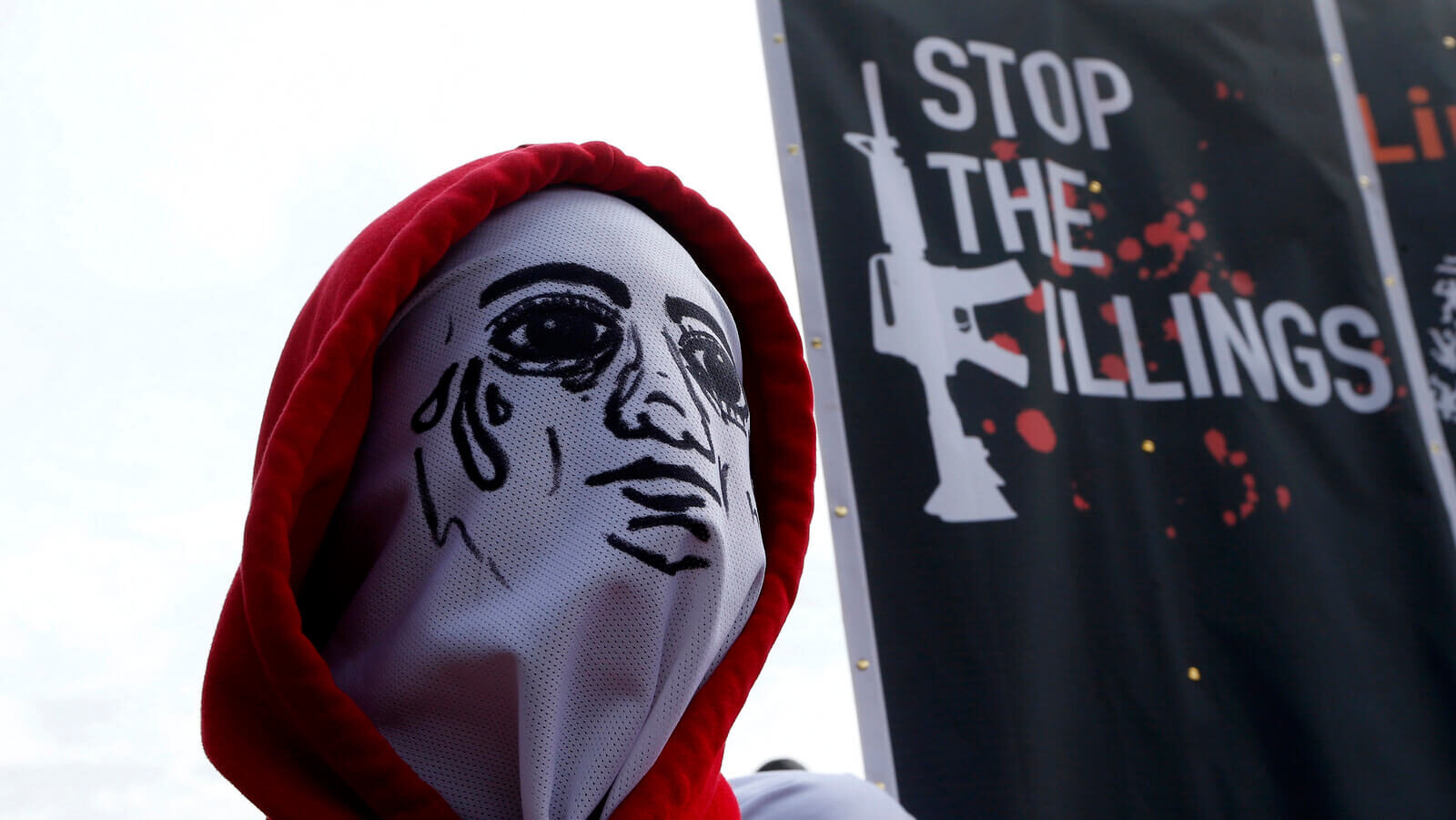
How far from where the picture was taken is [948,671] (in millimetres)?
1305

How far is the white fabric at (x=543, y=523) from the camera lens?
0.61 m

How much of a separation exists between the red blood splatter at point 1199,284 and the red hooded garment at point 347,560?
38.6 inches

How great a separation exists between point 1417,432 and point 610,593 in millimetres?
1464

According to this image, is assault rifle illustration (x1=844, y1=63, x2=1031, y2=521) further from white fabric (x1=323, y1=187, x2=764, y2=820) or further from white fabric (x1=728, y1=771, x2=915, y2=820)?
white fabric (x1=323, y1=187, x2=764, y2=820)

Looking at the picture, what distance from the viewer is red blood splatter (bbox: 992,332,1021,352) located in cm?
147

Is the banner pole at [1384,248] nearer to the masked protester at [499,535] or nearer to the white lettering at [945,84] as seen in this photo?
the white lettering at [945,84]

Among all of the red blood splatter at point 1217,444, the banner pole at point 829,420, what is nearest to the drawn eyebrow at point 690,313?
the banner pole at point 829,420

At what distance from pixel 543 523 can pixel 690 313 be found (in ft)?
0.63

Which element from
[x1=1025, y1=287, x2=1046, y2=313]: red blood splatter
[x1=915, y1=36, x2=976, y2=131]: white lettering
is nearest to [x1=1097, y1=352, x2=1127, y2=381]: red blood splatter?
[x1=1025, y1=287, x2=1046, y2=313]: red blood splatter

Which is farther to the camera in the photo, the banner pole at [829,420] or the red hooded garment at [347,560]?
the banner pole at [829,420]

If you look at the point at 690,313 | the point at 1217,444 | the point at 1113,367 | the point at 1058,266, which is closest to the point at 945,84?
the point at 1058,266

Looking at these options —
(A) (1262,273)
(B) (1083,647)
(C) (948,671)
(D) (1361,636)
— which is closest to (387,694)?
(C) (948,671)

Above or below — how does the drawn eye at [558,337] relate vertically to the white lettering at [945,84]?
below

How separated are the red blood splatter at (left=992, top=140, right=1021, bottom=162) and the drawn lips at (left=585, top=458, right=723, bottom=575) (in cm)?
107
